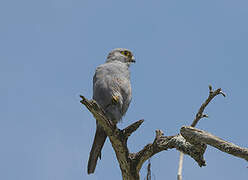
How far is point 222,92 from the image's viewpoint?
5.75m

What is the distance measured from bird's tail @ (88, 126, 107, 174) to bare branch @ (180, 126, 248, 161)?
2112 mm

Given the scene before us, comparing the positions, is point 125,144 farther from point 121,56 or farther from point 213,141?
point 121,56

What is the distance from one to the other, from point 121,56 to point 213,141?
138 inches

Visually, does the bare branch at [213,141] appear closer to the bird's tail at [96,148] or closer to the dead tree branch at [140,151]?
the dead tree branch at [140,151]

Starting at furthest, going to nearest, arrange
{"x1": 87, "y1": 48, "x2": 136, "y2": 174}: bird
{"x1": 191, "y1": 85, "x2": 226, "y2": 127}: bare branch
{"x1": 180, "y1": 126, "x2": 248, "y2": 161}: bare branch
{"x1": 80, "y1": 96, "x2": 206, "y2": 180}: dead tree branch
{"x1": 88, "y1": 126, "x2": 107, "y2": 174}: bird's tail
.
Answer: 1. {"x1": 87, "y1": 48, "x2": 136, "y2": 174}: bird
2. {"x1": 88, "y1": 126, "x2": 107, "y2": 174}: bird's tail
3. {"x1": 191, "y1": 85, "x2": 226, "y2": 127}: bare branch
4. {"x1": 80, "y1": 96, "x2": 206, "y2": 180}: dead tree branch
5. {"x1": 180, "y1": 126, "x2": 248, "y2": 161}: bare branch

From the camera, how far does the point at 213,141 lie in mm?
4371

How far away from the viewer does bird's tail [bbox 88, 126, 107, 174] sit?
629cm

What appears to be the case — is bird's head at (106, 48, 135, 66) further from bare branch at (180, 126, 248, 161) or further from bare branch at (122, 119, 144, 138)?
bare branch at (180, 126, 248, 161)

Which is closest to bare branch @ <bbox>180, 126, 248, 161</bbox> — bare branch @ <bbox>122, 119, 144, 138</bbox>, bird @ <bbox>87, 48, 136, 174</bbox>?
bare branch @ <bbox>122, 119, 144, 138</bbox>

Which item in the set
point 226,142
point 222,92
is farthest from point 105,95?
point 226,142

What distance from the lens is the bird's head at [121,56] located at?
24.5 feet

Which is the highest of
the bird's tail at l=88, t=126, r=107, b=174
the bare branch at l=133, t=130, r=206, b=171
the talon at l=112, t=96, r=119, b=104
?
the talon at l=112, t=96, r=119, b=104

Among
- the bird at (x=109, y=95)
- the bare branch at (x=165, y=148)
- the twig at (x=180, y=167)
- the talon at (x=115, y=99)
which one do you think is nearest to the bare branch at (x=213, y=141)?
the twig at (x=180, y=167)

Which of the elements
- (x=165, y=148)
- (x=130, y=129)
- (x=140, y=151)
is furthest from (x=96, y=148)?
(x=165, y=148)
